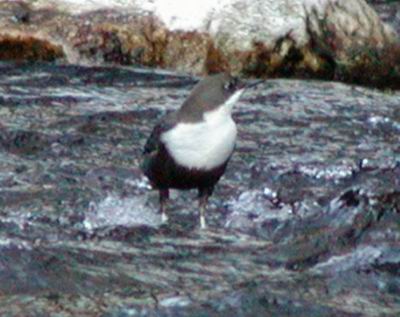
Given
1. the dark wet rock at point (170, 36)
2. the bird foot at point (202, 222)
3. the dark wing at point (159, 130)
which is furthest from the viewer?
the dark wet rock at point (170, 36)

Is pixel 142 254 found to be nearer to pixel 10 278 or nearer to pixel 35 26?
pixel 10 278

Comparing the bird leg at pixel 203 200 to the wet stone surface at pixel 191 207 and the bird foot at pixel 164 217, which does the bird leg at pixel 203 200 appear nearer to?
the wet stone surface at pixel 191 207

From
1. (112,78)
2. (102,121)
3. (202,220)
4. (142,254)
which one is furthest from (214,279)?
(112,78)

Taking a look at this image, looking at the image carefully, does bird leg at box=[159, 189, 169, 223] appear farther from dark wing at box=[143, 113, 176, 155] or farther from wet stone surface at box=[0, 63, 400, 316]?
dark wing at box=[143, 113, 176, 155]

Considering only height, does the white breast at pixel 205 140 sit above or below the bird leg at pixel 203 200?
above

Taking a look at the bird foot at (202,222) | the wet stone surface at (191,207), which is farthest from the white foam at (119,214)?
the bird foot at (202,222)

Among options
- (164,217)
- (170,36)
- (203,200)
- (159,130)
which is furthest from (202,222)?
(170,36)

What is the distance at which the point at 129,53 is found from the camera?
12219 millimetres

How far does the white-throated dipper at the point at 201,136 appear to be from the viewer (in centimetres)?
842

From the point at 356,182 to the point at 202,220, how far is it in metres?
1.10

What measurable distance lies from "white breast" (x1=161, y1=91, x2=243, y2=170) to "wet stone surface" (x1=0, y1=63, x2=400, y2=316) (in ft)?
1.43

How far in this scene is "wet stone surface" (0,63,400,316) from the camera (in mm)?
7191

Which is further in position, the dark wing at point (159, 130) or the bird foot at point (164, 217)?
the bird foot at point (164, 217)

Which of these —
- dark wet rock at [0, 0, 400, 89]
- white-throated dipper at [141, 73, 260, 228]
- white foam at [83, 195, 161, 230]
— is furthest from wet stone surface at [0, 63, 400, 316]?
white-throated dipper at [141, 73, 260, 228]
